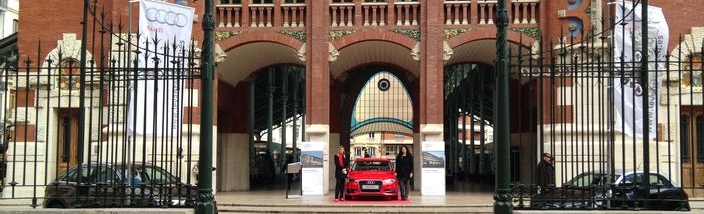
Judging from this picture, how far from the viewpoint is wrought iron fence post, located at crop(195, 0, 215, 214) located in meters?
10.5

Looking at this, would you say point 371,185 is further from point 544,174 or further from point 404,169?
point 544,174

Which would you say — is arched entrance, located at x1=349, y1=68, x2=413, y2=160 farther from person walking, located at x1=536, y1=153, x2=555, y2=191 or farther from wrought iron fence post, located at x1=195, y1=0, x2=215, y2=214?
wrought iron fence post, located at x1=195, y1=0, x2=215, y2=214

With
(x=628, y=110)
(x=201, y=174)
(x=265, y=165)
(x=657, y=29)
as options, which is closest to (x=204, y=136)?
(x=201, y=174)

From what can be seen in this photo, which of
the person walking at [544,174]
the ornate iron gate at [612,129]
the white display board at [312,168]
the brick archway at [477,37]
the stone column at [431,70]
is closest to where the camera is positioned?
the ornate iron gate at [612,129]

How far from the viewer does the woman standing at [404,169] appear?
71.6 ft

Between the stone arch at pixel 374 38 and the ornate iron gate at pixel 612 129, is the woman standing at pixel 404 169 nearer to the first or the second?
the ornate iron gate at pixel 612 129

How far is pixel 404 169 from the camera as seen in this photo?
71.8 ft

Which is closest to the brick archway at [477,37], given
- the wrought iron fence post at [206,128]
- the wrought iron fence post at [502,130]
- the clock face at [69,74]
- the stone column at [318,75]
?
the stone column at [318,75]

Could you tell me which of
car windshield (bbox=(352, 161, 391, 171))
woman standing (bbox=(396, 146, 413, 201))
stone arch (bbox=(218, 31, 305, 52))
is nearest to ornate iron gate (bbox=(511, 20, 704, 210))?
woman standing (bbox=(396, 146, 413, 201))

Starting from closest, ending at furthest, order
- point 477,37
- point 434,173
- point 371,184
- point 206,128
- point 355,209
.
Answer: point 206,128 → point 355,209 → point 371,184 → point 434,173 → point 477,37

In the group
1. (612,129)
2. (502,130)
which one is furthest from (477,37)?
(502,130)

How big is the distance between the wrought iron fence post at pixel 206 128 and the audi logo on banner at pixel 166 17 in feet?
34.9

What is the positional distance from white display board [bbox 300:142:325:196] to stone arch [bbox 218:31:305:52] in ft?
10.7

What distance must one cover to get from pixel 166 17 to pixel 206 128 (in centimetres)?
1160
